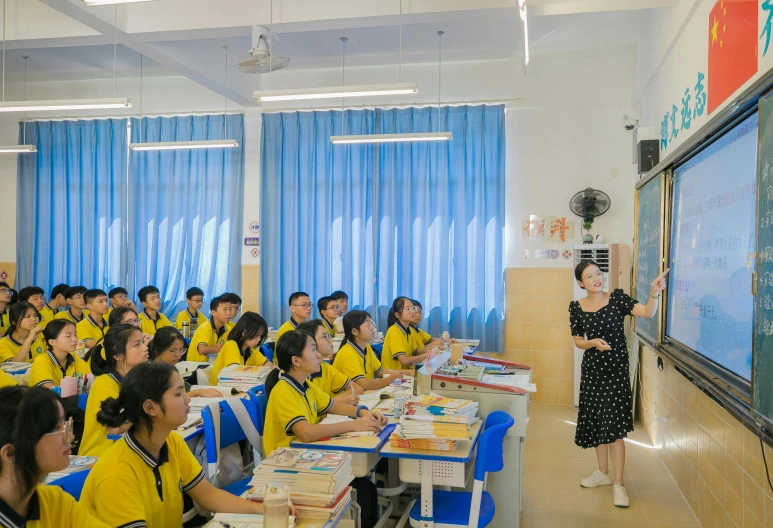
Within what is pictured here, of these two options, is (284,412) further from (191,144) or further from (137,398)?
(191,144)

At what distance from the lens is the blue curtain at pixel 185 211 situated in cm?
831

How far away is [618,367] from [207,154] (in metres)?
5.98

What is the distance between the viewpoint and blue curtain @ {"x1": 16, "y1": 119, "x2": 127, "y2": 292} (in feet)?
28.3

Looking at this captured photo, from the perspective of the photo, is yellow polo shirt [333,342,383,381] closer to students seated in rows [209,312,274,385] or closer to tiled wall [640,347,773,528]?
students seated in rows [209,312,274,385]

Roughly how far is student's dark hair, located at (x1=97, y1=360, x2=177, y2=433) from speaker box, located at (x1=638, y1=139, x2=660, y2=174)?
456 centimetres

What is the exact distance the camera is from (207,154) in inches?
328

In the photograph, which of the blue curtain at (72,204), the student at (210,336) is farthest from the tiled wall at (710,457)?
the blue curtain at (72,204)

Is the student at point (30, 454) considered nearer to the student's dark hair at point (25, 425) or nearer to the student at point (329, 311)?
the student's dark hair at point (25, 425)

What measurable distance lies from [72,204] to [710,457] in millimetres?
8201

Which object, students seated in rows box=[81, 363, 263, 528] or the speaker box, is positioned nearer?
students seated in rows box=[81, 363, 263, 528]

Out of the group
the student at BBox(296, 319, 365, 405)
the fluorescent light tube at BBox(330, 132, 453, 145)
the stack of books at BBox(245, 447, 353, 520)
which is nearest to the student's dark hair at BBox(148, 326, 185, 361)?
the student at BBox(296, 319, 365, 405)

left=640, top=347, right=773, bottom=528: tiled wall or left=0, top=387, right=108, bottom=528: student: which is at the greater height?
left=0, top=387, right=108, bottom=528: student

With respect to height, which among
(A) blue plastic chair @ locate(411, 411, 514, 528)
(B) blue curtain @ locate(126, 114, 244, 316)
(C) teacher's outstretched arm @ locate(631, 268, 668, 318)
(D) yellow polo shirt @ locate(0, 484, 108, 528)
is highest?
(B) blue curtain @ locate(126, 114, 244, 316)

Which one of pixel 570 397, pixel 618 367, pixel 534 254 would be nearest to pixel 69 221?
pixel 534 254
